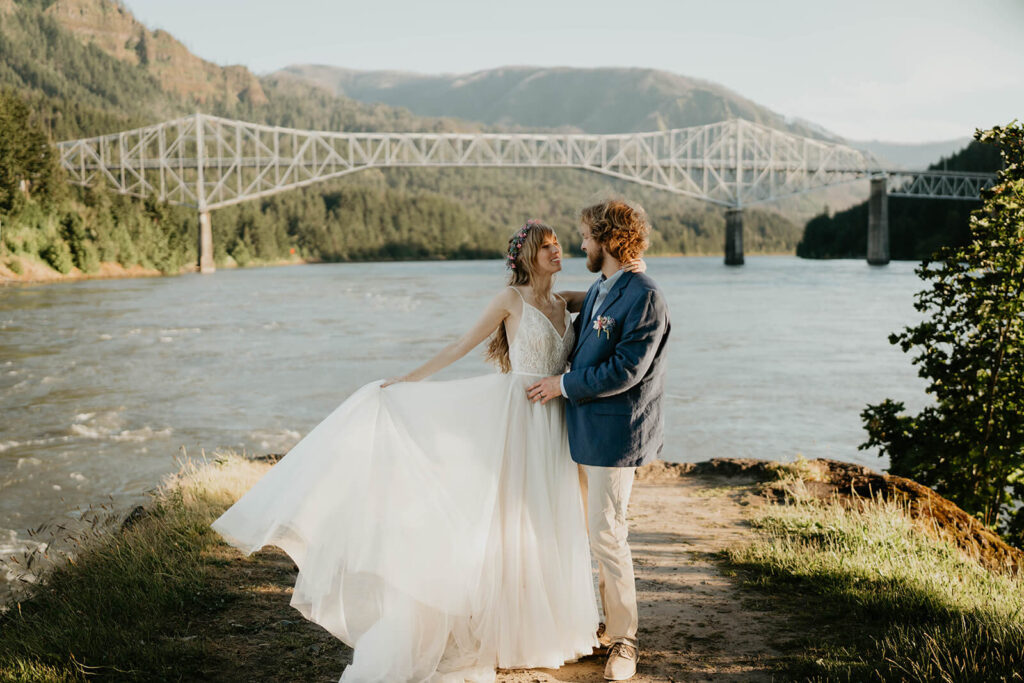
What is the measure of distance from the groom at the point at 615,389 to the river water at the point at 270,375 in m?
5.35

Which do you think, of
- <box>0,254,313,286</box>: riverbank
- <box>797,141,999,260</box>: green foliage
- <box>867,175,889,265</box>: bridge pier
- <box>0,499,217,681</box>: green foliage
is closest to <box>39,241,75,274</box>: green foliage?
<box>0,254,313,286</box>: riverbank

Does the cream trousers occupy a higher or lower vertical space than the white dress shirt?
lower

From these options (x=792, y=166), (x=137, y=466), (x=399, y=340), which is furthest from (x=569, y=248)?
(x=137, y=466)

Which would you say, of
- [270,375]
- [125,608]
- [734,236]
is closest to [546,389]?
[125,608]

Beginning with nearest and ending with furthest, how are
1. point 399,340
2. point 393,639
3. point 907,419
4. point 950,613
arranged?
1. point 393,639
2. point 950,613
3. point 907,419
4. point 399,340

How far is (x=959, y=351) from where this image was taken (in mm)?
5828

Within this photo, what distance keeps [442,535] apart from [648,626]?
1.15 m

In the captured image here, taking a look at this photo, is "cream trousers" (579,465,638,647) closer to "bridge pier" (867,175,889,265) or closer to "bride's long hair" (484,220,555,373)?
"bride's long hair" (484,220,555,373)

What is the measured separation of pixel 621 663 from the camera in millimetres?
3260

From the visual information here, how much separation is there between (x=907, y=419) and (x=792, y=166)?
81.6 m

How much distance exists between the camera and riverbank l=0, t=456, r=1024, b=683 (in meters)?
3.31

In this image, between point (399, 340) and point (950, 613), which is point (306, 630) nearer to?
point (950, 613)

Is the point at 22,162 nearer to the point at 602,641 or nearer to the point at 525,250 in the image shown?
the point at 525,250

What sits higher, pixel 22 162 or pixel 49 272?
pixel 22 162
